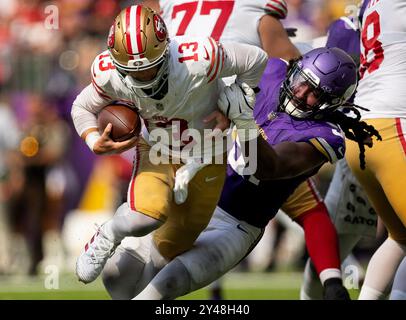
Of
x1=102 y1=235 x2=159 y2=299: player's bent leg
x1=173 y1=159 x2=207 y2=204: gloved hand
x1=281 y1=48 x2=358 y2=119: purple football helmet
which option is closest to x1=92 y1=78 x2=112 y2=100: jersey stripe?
x1=173 y1=159 x2=207 y2=204: gloved hand

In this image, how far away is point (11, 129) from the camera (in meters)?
9.79

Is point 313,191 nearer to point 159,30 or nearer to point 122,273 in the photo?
point 122,273

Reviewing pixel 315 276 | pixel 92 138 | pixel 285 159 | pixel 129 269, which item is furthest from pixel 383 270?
pixel 92 138

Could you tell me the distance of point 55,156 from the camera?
927 cm

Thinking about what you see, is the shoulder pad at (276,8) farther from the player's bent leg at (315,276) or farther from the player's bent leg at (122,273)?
the player's bent leg at (122,273)

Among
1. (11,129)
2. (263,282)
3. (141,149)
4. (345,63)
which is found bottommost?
(263,282)

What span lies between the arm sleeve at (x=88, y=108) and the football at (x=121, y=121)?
9cm

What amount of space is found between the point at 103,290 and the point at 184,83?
11.1 feet

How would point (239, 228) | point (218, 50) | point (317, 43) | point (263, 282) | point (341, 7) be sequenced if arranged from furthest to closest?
point (341, 7)
point (263, 282)
point (317, 43)
point (239, 228)
point (218, 50)

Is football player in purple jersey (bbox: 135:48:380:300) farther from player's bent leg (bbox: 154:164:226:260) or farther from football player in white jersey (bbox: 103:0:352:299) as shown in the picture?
football player in white jersey (bbox: 103:0:352:299)

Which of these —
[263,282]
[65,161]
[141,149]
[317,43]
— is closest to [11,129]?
[65,161]
